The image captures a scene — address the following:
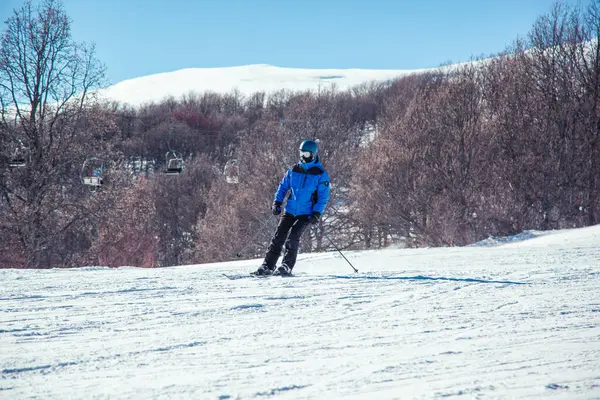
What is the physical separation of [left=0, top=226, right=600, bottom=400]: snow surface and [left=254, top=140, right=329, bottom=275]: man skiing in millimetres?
596

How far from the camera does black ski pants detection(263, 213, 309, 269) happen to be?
6934mm

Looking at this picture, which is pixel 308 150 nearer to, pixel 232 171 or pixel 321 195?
pixel 321 195

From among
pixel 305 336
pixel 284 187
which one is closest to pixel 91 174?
pixel 284 187

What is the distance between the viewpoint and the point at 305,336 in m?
3.83

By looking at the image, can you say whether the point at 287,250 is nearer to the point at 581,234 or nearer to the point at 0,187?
the point at 581,234

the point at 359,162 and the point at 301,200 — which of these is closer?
the point at 301,200

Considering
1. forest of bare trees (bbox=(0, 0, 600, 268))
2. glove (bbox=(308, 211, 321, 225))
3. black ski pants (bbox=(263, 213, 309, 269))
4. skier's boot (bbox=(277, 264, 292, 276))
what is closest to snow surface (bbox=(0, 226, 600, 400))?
skier's boot (bbox=(277, 264, 292, 276))

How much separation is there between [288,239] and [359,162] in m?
27.5

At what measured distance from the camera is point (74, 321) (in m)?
4.23

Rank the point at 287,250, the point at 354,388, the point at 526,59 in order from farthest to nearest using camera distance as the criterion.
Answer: the point at 526,59
the point at 287,250
the point at 354,388

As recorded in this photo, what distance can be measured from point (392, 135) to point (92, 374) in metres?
32.5

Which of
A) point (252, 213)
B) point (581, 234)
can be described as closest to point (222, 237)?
point (252, 213)

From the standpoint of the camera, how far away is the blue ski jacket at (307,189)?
7.00m

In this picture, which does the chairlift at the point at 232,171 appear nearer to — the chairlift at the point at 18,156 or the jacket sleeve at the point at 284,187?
the chairlift at the point at 18,156
